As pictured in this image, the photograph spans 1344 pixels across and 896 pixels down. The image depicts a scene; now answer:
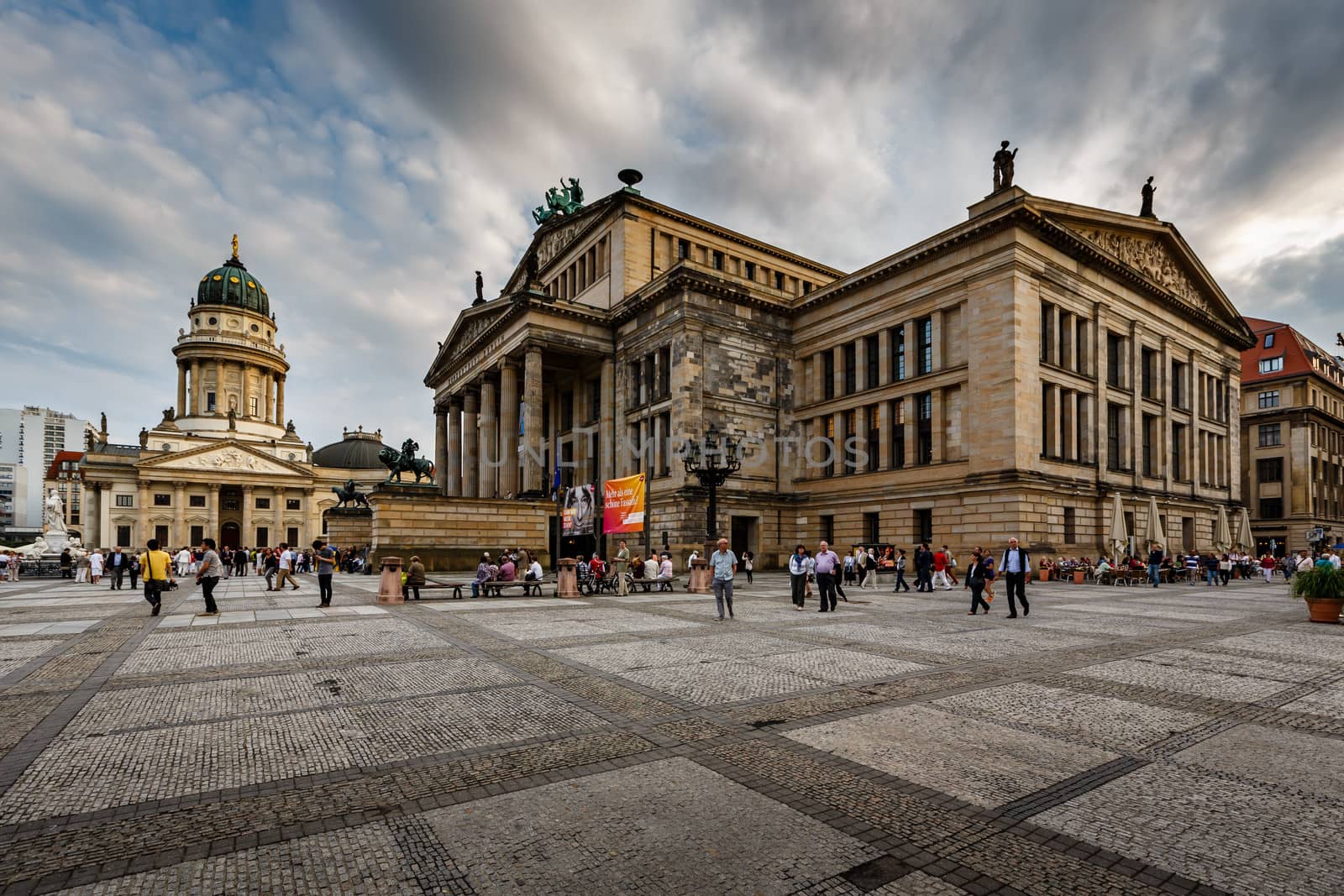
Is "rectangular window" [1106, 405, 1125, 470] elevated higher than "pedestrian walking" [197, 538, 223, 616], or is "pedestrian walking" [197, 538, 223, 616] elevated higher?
"rectangular window" [1106, 405, 1125, 470]

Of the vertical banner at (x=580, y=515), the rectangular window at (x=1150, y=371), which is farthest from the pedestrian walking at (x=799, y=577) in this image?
the rectangular window at (x=1150, y=371)

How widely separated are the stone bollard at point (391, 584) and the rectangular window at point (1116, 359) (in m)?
34.8

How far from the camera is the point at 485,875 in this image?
3650 millimetres

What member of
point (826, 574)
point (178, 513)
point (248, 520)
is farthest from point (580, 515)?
point (178, 513)

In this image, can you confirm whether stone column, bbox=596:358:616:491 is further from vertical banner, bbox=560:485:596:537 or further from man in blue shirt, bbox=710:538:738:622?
man in blue shirt, bbox=710:538:738:622

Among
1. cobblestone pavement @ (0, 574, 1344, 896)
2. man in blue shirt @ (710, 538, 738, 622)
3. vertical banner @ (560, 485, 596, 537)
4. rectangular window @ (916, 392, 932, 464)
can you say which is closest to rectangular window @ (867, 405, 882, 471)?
rectangular window @ (916, 392, 932, 464)

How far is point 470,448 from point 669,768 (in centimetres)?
5303

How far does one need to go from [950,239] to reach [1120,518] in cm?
1411

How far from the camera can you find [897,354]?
3688cm

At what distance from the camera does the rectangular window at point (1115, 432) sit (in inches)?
1429

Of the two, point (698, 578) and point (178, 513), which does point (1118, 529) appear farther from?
point (178, 513)

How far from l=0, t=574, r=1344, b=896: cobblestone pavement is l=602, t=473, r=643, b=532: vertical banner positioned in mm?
13954

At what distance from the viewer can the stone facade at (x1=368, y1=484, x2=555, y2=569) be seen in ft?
112

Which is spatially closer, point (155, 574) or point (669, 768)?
point (669, 768)
